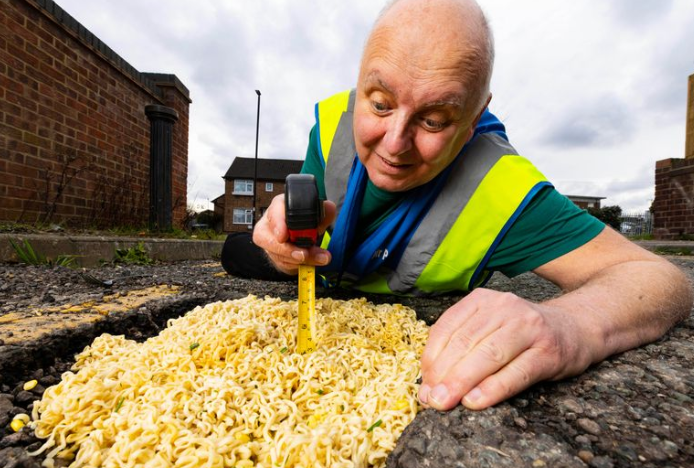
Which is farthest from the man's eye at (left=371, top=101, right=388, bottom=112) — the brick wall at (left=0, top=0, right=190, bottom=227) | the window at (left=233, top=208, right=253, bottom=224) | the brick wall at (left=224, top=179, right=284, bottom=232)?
the window at (left=233, top=208, right=253, bottom=224)

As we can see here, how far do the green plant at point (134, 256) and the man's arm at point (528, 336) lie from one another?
427 cm

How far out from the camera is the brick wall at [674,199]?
425 inches

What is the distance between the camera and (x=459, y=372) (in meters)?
1.07

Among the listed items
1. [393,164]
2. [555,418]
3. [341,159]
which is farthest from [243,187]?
[555,418]

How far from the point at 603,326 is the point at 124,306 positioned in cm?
201

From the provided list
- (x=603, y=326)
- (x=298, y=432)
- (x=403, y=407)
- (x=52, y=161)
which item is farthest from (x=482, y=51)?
(x=52, y=161)

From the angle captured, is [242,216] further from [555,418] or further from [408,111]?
[555,418]

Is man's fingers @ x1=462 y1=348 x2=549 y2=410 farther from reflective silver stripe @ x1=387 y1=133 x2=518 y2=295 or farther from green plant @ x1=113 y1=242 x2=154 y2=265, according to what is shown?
green plant @ x1=113 y1=242 x2=154 y2=265

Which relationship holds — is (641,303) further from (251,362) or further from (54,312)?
(54,312)

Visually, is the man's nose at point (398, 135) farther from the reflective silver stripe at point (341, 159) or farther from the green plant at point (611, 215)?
the green plant at point (611, 215)

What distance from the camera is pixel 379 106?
172 centimetres

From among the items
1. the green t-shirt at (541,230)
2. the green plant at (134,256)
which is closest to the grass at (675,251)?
the green t-shirt at (541,230)

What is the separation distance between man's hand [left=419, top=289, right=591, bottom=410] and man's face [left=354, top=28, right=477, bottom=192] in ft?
2.57

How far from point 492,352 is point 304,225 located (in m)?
0.75
